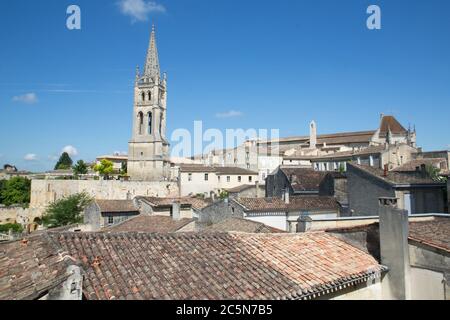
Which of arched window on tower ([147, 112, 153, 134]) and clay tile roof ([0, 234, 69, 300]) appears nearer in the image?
clay tile roof ([0, 234, 69, 300])

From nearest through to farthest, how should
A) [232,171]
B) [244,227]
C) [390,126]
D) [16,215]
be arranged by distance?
[244,227] → [16,215] → [232,171] → [390,126]

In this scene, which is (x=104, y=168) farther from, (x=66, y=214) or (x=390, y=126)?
(x=390, y=126)

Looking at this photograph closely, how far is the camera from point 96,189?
178 ft

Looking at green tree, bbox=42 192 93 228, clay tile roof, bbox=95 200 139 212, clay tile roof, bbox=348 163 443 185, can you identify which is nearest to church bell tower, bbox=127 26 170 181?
green tree, bbox=42 192 93 228

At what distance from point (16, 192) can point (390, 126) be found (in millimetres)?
73057

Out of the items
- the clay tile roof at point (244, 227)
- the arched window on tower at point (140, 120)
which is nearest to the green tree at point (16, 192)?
the arched window on tower at point (140, 120)

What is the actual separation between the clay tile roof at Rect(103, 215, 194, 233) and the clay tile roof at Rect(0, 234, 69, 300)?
1400 centimetres

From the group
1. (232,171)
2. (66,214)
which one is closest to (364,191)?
(66,214)

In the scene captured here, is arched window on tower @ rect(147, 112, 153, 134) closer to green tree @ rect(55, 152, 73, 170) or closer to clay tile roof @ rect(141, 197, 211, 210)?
clay tile roof @ rect(141, 197, 211, 210)

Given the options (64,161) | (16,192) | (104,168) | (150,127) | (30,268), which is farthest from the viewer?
(64,161)

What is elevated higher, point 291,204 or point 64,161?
point 64,161

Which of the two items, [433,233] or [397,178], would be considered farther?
[397,178]

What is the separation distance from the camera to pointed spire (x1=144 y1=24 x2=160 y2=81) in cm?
6731
